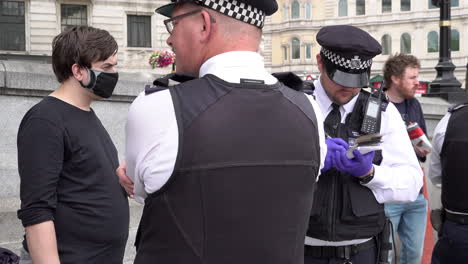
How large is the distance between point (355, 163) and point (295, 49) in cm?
6860

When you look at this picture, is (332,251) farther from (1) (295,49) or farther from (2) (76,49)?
(1) (295,49)

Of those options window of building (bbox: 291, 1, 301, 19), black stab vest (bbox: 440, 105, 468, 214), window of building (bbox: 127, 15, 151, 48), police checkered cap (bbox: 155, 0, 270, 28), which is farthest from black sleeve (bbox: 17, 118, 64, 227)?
window of building (bbox: 291, 1, 301, 19)

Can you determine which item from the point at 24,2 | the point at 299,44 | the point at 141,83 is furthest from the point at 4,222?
the point at 299,44

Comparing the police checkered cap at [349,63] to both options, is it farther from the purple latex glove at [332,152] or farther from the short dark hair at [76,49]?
the short dark hair at [76,49]

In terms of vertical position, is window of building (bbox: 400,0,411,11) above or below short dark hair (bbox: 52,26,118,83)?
above

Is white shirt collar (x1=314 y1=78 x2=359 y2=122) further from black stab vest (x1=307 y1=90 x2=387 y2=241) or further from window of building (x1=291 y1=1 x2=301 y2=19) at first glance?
window of building (x1=291 y1=1 x2=301 y2=19)

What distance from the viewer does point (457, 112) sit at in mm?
4410

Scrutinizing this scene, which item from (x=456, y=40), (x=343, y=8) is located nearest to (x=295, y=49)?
(x=343, y=8)

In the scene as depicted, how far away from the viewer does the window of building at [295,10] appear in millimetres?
71050

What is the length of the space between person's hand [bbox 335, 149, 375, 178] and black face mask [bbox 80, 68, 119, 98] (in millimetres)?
1284

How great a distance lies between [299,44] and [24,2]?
40.7 metres

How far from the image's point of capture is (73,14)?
1430 inches

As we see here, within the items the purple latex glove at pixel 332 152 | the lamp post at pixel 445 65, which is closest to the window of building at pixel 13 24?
the lamp post at pixel 445 65

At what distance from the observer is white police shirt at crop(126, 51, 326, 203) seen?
6.16 feet
